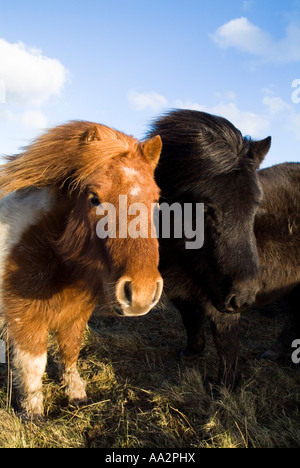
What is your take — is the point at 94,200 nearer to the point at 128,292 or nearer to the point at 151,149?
the point at 151,149

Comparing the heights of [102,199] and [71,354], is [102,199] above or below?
above

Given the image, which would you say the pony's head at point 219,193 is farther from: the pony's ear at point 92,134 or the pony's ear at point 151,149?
the pony's ear at point 92,134

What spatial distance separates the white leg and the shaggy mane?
1.36 m

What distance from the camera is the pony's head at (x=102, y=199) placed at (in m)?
2.13

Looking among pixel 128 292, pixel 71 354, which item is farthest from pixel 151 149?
pixel 71 354

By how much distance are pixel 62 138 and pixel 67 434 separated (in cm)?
223

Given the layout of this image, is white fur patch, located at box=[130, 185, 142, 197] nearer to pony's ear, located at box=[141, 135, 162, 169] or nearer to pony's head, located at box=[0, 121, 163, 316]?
pony's head, located at box=[0, 121, 163, 316]

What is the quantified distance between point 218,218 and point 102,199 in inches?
40.7

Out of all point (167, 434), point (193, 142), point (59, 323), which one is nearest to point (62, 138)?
point (193, 142)

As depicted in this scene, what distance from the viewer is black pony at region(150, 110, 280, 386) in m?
2.80

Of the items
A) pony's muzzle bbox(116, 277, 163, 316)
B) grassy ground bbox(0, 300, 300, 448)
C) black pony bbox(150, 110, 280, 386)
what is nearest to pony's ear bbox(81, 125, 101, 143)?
black pony bbox(150, 110, 280, 386)

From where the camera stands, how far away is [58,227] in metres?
2.74

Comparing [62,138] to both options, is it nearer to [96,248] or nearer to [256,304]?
[96,248]

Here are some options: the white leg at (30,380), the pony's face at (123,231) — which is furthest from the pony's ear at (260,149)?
the white leg at (30,380)
